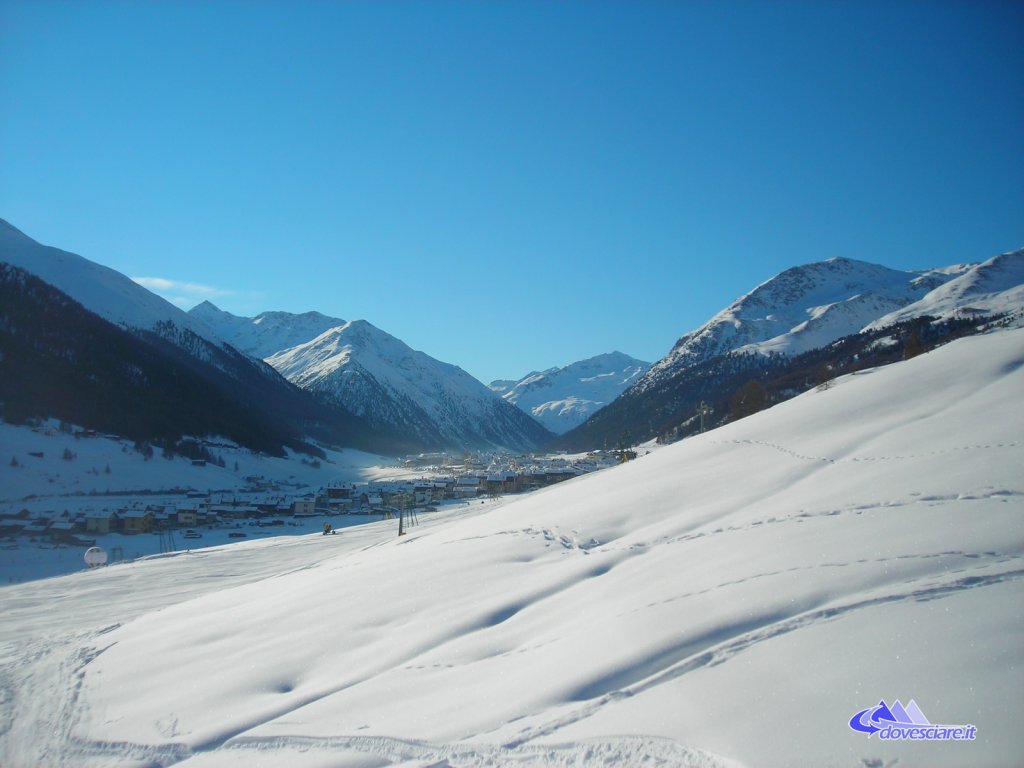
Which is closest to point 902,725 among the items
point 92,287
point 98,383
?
point 98,383

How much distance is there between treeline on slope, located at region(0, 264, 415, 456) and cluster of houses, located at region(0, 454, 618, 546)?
2618 cm


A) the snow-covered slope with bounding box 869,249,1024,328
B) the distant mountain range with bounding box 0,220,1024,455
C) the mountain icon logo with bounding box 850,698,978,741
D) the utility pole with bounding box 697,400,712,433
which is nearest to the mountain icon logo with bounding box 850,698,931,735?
the mountain icon logo with bounding box 850,698,978,741

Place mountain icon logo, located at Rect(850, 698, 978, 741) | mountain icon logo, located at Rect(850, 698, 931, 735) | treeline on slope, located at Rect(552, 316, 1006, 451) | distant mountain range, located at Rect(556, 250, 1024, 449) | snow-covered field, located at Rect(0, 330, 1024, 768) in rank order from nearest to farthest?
1. mountain icon logo, located at Rect(850, 698, 978, 741)
2. mountain icon logo, located at Rect(850, 698, 931, 735)
3. snow-covered field, located at Rect(0, 330, 1024, 768)
4. treeline on slope, located at Rect(552, 316, 1006, 451)
5. distant mountain range, located at Rect(556, 250, 1024, 449)

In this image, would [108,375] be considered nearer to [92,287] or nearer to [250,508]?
[250,508]

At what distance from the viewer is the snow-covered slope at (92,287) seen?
579 feet

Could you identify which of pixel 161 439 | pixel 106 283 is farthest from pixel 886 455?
pixel 106 283

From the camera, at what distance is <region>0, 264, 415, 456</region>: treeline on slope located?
3809 inches

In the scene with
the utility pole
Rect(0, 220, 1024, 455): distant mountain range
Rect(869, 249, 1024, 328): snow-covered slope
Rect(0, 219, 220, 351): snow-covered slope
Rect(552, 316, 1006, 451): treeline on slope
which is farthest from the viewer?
Rect(0, 219, 220, 351): snow-covered slope

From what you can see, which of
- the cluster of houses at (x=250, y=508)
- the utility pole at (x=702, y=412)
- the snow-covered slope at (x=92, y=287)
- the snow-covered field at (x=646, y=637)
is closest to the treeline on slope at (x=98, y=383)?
the cluster of houses at (x=250, y=508)

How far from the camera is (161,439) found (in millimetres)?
104062

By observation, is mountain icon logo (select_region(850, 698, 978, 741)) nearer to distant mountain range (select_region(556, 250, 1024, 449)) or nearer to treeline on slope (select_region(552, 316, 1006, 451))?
treeline on slope (select_region(552, 316, 1006, 451))

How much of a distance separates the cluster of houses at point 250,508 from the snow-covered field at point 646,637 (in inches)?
1074

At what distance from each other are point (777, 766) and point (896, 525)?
5417 mm

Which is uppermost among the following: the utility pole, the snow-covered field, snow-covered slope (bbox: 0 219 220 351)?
snow-covered slope (bbox: 0 219 220 351)
